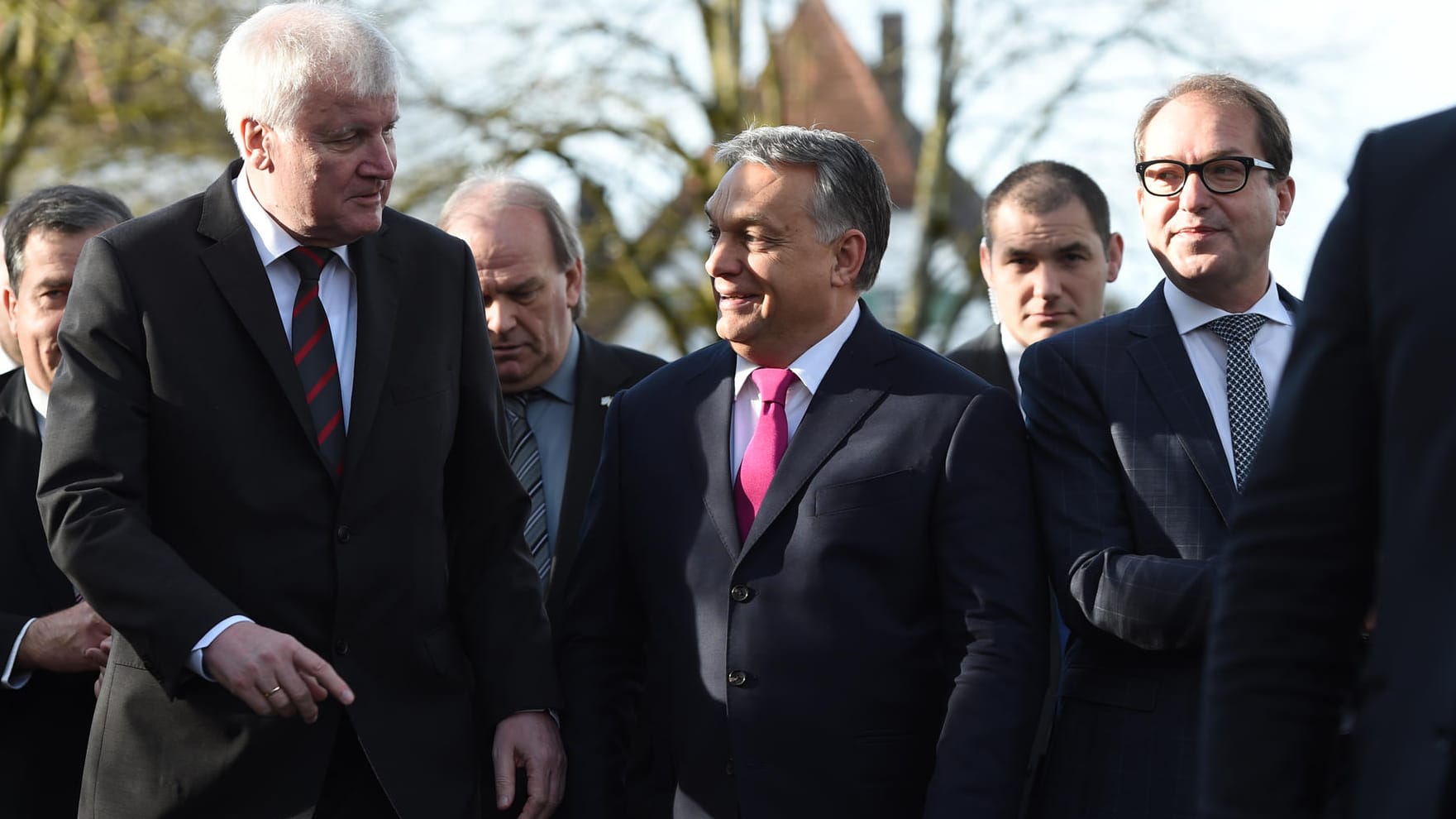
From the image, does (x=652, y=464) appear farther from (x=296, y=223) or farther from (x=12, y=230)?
(x=12, y=230)

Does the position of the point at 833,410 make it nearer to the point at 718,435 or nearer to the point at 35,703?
the point at 718,435

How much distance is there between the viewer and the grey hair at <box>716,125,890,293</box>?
3.97 meters

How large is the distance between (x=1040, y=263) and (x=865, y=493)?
2.31 m

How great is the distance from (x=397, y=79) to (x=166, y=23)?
1625 centimetres

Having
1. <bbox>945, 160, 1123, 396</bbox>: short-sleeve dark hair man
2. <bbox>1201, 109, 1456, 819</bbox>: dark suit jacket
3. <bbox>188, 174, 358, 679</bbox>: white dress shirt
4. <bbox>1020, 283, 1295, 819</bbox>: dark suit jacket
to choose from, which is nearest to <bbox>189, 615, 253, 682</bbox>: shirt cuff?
<bbox>188, 174, 358, 679</bbox>: white dress shirt

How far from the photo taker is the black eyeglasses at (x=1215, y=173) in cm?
372

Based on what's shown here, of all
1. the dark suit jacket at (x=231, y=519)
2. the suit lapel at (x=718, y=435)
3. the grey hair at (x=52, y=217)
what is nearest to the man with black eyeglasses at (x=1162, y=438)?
the suit lapel at (x=718, y=435)

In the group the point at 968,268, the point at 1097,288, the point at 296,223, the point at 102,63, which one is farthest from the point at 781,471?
the point at 968,268

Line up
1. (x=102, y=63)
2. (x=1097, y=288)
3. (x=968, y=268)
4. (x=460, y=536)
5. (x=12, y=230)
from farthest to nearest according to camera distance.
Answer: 1. (x=968, y=268)
2. (x=102, y=63)
3. (x=1097, y=288)
4. (x=12, y=230)
5. (x=460, y=536)

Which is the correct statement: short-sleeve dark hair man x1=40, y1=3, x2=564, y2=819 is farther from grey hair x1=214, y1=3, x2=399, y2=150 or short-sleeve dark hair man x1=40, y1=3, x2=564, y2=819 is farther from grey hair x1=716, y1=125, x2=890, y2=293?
grey hair x1=716, y1=125, x2=890, y2=293

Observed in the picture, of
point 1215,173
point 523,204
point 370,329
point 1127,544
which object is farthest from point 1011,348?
point 370,329

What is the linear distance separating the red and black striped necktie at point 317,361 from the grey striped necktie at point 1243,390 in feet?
6.28

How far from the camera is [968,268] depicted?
21047 mm

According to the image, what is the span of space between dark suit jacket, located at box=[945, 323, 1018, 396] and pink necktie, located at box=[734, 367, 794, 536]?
1702mm
